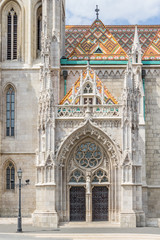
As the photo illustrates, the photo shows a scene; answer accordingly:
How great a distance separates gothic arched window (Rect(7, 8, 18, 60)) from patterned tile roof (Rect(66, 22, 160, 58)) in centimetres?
489

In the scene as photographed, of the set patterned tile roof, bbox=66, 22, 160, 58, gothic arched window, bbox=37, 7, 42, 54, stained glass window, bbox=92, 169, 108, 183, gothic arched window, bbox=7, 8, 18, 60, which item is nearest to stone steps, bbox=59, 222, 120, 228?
stained glass window, bbox=92, 169, 108, 183

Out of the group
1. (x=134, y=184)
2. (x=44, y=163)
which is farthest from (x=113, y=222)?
(x=44, y=163)

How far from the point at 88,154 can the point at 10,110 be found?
291 inches

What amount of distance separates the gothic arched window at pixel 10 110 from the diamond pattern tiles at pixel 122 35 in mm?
5978

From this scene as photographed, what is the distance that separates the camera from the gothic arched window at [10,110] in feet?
118

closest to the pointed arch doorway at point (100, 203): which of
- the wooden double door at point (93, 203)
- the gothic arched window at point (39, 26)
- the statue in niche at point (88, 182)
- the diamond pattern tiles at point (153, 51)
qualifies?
the wooden double door at point (93, 203)

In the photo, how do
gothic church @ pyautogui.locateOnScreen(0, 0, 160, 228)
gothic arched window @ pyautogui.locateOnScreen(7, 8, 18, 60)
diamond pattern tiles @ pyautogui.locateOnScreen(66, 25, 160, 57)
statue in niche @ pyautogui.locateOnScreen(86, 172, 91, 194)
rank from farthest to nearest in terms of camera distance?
diamond pattern tiles @ pyautogui.locateOnScreen(66, 25, 160, 57), gothic arched window @ pyautogui.locateOnScreen(7, 8, 18, 60), statue in niche @ pyautogui.locateOnScreen(86, 172, 91, 194), gothic church @ pyautogui.locateOnScreen(0, 0, 160, 228)

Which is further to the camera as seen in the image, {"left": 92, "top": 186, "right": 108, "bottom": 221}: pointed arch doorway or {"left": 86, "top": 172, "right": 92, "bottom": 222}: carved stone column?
{"left": 92, "top": 186, "right": 108, "bottom": 221}: pointed arch doorway

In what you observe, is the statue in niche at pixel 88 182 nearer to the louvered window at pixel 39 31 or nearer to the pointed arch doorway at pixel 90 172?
the pointed arch doorway at pixel 90 172

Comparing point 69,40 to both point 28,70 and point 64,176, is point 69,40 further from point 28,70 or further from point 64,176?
point 64,176

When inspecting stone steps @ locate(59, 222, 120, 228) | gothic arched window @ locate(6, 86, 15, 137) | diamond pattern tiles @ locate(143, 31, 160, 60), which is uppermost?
diamond pattern tiles @ locate(143, 31, 160, 60)

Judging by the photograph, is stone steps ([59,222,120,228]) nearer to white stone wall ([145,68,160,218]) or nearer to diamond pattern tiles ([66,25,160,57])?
white stone wall ([145,68,160,218])

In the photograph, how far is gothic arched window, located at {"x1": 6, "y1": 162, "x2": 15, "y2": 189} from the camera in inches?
1393

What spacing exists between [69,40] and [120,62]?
6.37 metres
